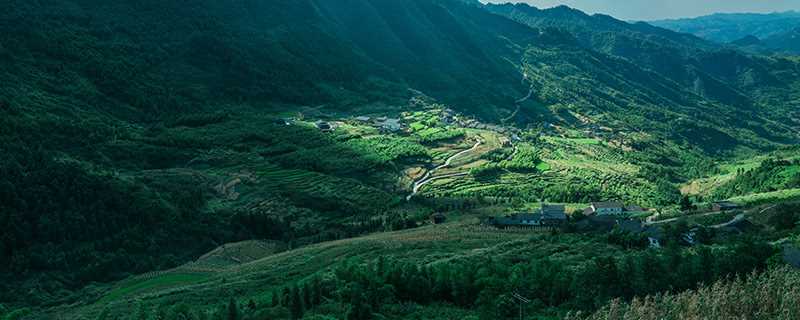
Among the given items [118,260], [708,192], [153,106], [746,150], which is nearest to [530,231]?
[118,260]

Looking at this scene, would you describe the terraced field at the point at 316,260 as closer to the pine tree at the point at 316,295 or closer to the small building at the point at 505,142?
the pine tree at the point at 316,295

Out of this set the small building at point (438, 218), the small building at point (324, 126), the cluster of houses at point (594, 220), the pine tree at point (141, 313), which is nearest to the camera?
the pine tree at point (141, 313)

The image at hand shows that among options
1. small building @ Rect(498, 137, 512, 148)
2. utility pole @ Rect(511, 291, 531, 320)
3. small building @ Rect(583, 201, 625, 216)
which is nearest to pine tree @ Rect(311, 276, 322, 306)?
utility pole @ Rect(511, 291, 531, 320)

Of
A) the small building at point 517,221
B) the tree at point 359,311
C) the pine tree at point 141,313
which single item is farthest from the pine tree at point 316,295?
the small building at point 517,221

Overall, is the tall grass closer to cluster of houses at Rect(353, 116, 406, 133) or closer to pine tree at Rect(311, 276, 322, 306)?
pine tree at Rect(311, 276, 322, 306)

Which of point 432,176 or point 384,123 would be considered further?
point 384,123

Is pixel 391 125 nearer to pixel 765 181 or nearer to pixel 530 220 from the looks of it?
pixel 530 220

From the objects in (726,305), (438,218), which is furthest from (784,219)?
(438,218)

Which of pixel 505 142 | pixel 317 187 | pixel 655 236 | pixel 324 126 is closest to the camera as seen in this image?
pixel 655 236

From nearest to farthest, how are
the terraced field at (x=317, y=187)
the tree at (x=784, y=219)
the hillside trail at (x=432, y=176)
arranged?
the tree at (x=784, y=219) → the terraced field at (x=317, y=187) → the hillside trail at (x=432, y=176)

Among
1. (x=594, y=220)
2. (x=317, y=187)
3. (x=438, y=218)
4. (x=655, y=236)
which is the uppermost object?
(x=655, y=236)

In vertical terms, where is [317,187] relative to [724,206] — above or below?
below
